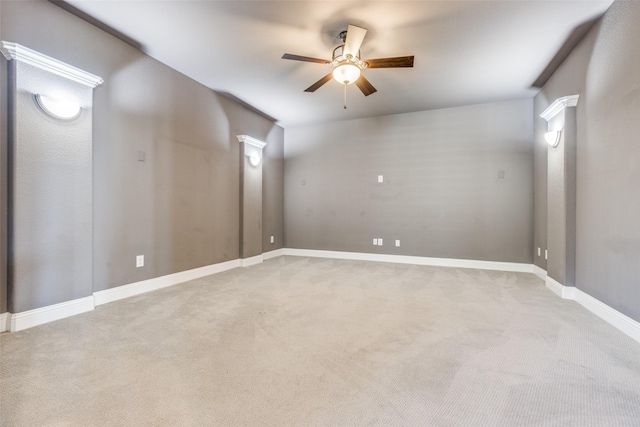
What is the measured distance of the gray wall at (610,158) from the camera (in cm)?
214

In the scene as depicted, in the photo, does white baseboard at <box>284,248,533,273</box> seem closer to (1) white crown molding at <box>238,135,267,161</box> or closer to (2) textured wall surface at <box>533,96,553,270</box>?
(2) textured wall surface at <box>533,96,553,270</box>

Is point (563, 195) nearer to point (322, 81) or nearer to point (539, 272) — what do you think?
point (539, 272)

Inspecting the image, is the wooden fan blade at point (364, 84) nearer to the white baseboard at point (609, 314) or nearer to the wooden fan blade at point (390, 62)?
the wooden fan blade at point (390, 62)

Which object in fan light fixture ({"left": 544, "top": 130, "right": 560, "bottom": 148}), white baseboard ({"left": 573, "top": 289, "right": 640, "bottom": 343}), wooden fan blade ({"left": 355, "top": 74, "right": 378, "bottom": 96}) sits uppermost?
wooden fan blade ({"left": 355, "top": 74, "right": 378, "bottom": 96})

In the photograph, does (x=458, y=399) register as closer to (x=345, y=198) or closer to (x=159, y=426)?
(x=159, y=426)

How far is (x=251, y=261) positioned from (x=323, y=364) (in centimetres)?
336

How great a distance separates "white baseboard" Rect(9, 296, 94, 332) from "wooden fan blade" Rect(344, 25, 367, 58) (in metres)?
3.38

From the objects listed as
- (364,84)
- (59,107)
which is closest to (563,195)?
(364,84)

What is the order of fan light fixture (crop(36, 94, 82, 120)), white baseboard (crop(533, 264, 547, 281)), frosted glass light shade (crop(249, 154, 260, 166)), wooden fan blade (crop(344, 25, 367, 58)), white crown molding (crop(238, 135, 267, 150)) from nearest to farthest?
fan light fixture (crop(36, 94, 82, 120)) < wooden fan blade (crop(344, 25, 367, 58)) < white baseboard (crop(533, 264, 547, 281)) < white crown molding (crop(238, 135, 267, 150)) < frosted glass light shade (crop(249, 154, 260, 166))

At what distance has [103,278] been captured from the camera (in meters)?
2.83

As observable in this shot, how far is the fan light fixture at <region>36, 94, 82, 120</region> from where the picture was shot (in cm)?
230

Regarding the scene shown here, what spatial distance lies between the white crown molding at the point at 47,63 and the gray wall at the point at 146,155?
0.55 ft

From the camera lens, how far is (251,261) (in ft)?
16.0

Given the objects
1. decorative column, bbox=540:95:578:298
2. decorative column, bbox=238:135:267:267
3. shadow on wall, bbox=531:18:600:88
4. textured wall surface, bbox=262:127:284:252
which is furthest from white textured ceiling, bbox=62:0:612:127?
textured wall surface, bbox=262:127:284:252
